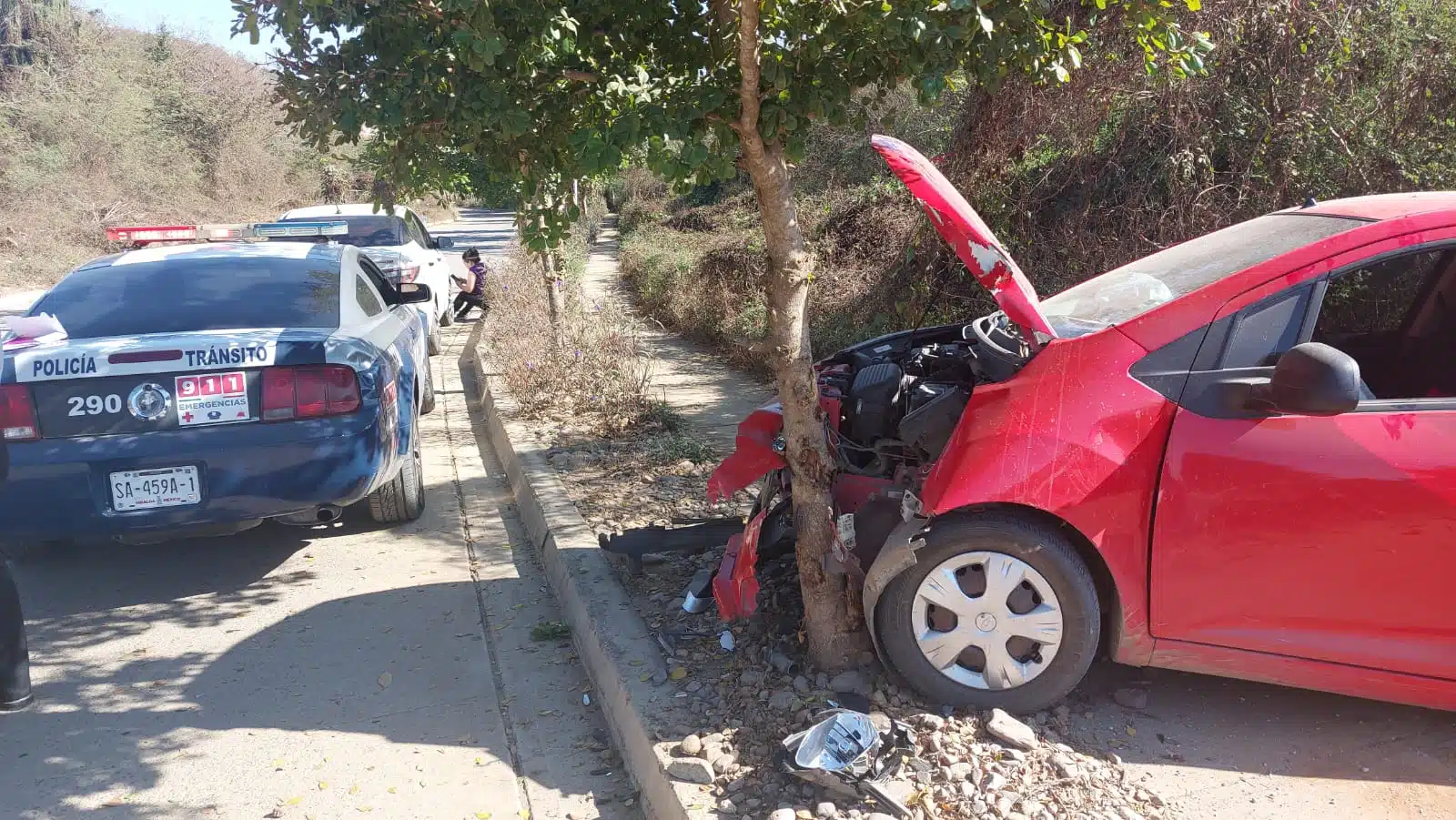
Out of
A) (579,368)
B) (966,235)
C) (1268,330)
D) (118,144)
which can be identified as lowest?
(579,368)

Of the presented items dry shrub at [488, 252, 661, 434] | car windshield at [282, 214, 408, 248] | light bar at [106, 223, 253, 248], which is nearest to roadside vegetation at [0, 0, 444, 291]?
car windshield at [282, 214, 408, 248]

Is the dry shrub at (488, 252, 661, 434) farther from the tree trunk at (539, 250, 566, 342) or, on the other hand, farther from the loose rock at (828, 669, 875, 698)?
the loose rock at (828, 669, 875, 698)

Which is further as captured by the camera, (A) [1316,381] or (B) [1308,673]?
(B) [1308,673]

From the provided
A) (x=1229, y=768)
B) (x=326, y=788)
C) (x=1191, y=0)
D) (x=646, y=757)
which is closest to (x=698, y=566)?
(x=646, y=757)

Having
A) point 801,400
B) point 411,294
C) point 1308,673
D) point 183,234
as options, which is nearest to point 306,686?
point 801,400

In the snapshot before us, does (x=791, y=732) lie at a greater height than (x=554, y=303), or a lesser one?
lesser

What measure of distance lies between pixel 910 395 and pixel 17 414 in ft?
12.9

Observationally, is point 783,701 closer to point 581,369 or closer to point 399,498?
point 399,498

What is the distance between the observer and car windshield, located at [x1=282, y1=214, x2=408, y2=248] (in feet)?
39.4

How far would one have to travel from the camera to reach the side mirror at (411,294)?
6.81 metres

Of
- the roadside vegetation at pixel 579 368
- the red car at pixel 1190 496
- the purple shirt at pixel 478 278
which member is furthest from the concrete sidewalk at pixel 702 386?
the red car at pixel 1190 496

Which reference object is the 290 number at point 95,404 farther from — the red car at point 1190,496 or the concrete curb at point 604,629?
the red car at point 1190,496

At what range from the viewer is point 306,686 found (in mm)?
4129

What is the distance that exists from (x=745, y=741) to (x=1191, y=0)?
8.98 ft
